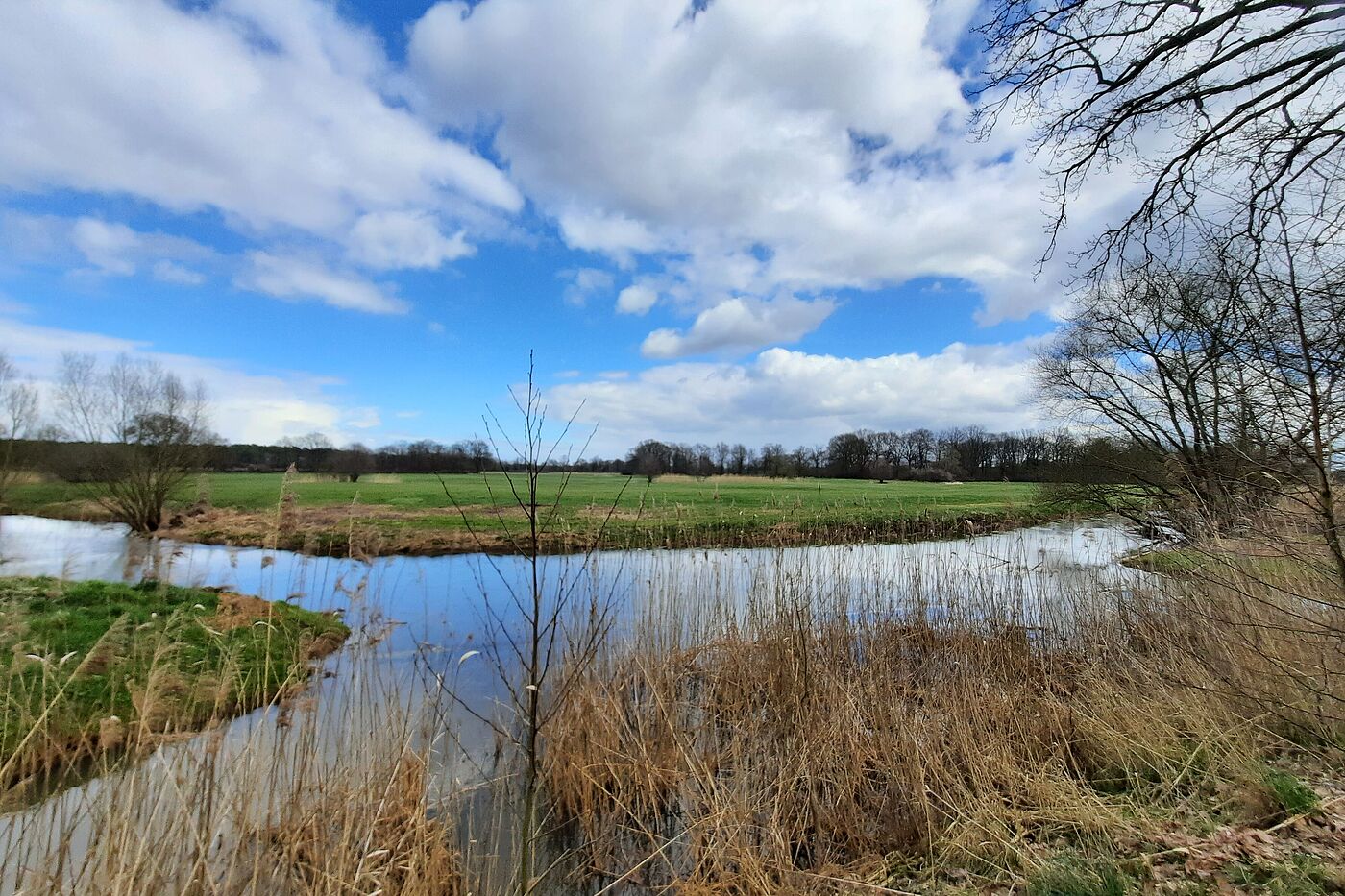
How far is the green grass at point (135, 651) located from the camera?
3.45 metres

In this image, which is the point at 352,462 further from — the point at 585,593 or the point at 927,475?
the point at 927,475

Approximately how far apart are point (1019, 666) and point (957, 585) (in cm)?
135

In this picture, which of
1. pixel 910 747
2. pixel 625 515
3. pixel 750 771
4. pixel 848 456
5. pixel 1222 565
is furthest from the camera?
pixel 848 456

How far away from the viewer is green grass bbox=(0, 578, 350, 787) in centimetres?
345

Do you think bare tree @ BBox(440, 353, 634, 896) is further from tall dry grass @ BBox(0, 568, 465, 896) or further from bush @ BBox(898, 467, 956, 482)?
bush @ BBox(898, 467, 956, 482)

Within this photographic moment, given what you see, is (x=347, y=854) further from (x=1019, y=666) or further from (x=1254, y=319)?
(x=1019, y=666)

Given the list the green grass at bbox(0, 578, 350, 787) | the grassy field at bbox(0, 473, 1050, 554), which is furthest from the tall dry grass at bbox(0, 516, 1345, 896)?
the grassy field at bbox(0, 473, 1050, 554)

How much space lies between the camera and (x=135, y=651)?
352 cm

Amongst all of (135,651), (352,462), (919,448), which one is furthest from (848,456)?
(135,651)

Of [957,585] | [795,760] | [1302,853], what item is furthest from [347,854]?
[957,585]

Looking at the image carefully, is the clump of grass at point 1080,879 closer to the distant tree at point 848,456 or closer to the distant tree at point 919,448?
the distant tree at point 848,456

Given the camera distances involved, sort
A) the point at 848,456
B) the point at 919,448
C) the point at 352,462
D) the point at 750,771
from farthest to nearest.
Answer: the point at 919,448
the point at 848,456
the point at 352,462
the point at 750,771

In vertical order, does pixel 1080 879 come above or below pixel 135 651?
below

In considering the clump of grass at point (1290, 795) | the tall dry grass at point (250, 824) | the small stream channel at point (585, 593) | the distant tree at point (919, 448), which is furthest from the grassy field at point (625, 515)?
the distant tree at point (919, 448)
